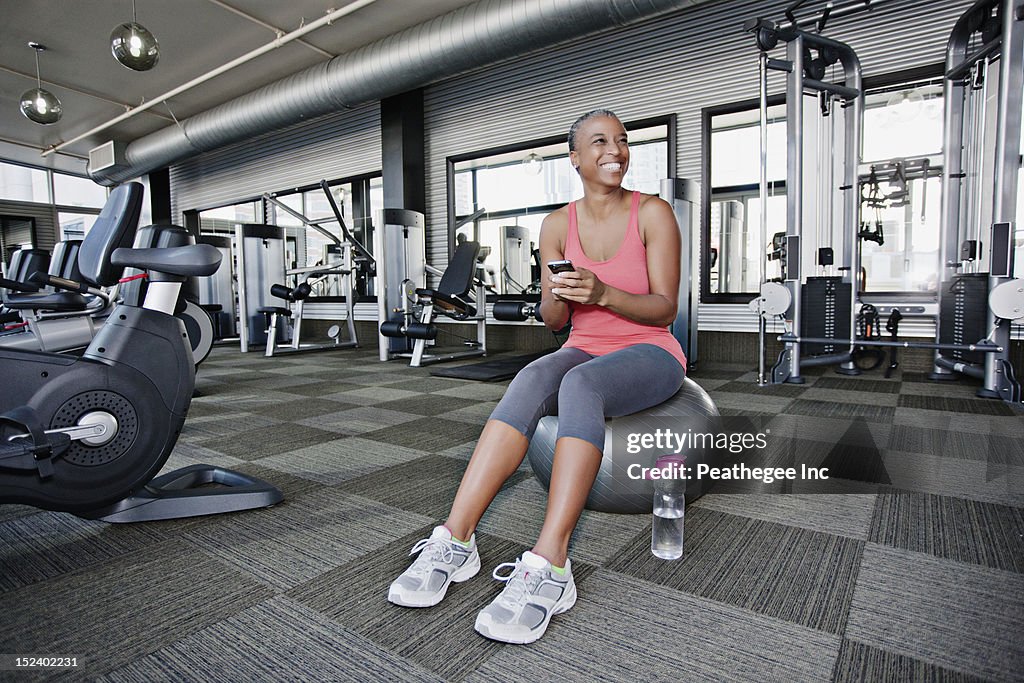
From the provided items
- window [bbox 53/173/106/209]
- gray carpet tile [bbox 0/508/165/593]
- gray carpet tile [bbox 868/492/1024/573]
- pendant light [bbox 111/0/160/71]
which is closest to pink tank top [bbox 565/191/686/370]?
gray carpet tile [bbox 868/492/1024/573]

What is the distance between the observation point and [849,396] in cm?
324

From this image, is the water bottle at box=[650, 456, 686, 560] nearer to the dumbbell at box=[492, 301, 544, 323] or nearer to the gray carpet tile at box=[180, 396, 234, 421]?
the gray carpet tile at box=[180, 396, 234, 421]

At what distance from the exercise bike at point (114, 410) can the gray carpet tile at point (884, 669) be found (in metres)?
1.47

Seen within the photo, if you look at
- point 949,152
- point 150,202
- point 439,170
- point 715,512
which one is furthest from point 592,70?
point 150,202

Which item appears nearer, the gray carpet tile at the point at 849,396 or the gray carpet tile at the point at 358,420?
the gray carpet tile at the point at 358,420

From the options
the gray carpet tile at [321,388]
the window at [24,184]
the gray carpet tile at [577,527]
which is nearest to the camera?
the gray carpet tile at [577,527]

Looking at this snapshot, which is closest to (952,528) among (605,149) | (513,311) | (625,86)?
(605,149)

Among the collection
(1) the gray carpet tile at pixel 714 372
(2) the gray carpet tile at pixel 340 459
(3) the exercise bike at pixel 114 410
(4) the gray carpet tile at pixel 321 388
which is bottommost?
(2) the gray carpet tile at pixel 340 459

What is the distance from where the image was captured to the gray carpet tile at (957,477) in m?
1.73

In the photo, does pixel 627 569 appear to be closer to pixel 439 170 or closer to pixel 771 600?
pixel 771 600

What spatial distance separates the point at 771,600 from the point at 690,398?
1.90ft

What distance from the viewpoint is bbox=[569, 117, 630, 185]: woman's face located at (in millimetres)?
1506

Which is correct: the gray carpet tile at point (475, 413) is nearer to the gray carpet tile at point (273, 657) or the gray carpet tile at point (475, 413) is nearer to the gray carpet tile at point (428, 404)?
the gray carpet tile at point (428, 404)

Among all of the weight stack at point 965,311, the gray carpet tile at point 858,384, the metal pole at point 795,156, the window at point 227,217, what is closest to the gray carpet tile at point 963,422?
the gray carpet tile at point 858,384
